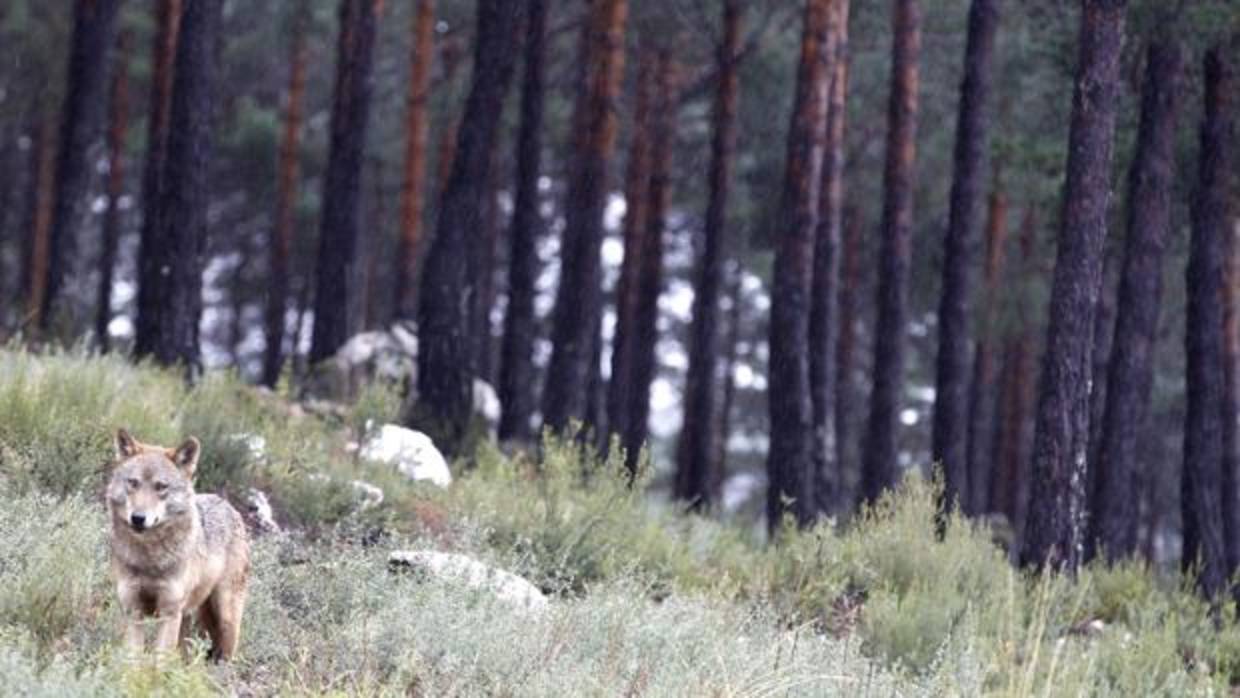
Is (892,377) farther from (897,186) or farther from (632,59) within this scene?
(632,59)

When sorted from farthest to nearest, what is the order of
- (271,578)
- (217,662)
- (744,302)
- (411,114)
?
(744,302) < (411,114) < (271,578) < (217,662)

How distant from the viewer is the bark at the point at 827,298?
750 inches

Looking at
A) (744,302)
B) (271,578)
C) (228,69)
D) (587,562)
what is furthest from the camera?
(744,302)

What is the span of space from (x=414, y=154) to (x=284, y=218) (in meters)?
3.75

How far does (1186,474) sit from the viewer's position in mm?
17828

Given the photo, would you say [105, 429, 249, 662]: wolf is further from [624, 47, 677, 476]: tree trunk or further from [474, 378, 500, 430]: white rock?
[624, 47, 677, 476]: tree trunk

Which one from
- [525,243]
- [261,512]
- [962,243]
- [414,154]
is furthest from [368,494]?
[414,154]

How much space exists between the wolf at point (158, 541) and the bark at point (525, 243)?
13.5m

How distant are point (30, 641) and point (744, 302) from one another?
A: 133ft

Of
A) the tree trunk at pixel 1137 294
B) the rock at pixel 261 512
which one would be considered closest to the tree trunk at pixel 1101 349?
the tree trunk at pixel 1137 294

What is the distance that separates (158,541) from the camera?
21.4 feet

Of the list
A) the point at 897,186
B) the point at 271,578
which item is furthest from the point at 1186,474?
the point at 271,578

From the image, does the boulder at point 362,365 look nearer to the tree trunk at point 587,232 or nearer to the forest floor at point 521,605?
the tree trunk at point 587,232

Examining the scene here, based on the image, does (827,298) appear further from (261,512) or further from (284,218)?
(284,218)
